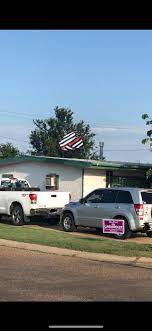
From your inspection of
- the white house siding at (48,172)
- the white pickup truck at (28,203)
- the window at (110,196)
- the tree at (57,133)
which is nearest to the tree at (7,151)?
the tree at (57,133)

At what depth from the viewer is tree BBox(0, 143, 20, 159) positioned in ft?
182

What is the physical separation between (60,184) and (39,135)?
29340 mm

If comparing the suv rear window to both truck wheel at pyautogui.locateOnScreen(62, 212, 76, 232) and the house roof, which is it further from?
the house roof

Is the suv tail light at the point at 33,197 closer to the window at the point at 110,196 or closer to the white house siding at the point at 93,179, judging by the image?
the window at the point at 110,196

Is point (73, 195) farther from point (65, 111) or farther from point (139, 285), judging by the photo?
point (65, 111)

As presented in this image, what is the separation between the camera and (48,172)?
102 feet

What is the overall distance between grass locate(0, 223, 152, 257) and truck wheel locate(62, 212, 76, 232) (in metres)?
1.54

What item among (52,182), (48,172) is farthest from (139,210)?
(48,172)

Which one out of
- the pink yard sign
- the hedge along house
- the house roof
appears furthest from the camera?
the hedge along house

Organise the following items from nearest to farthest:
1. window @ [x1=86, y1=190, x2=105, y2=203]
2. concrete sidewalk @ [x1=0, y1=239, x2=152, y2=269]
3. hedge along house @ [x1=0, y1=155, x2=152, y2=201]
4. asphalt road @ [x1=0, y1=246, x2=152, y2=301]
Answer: asphalt road @ [x1=0, y1=246, x2=152, y2=301]
concrete sidewalk @ [x1=0, y1=239, x2=152, y2=269]
window @ [x1=86, y1=190, x2=105, y2=203]
hedge along house @ [x1=0, y1=155, x2=152, y2=201]

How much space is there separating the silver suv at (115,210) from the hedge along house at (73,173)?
853 centimetres

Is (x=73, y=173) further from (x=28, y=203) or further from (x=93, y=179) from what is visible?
(x=28, y=203)

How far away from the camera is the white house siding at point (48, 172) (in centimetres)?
2925

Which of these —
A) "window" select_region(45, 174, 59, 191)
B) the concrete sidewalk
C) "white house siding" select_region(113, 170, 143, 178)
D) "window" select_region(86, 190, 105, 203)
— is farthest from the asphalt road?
"white house siding" select_region(113, 170, 143, 178)
